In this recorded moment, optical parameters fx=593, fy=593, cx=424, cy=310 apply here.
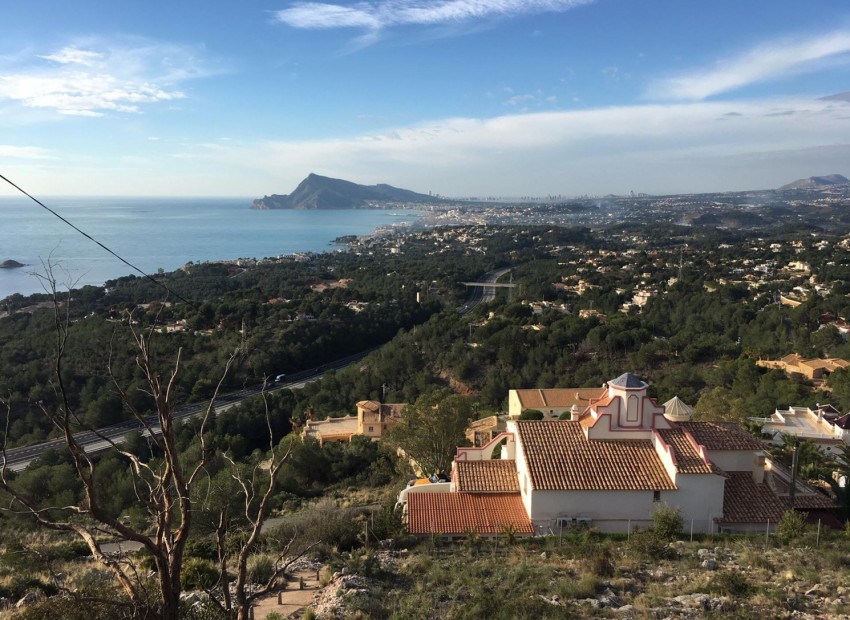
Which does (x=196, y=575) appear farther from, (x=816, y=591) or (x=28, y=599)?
(x=816, y=591)

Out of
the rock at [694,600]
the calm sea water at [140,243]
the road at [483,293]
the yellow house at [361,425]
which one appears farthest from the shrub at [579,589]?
the calm sea water at [140,243]

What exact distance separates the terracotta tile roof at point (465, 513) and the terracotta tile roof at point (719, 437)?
3357mm

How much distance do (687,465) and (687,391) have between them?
12.5m

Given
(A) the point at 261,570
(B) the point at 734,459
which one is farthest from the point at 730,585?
(A) the point at 261,570

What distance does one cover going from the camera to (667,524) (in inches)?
346

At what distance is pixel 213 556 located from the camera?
8.62 m

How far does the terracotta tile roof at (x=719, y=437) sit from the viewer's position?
1063 cm

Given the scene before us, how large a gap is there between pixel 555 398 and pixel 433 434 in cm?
748

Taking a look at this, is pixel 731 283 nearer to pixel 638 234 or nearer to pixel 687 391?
pixel 687 391

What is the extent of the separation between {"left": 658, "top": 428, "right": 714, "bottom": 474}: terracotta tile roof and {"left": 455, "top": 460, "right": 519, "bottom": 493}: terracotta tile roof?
107 inches

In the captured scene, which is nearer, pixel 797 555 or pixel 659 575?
pixel 659 575

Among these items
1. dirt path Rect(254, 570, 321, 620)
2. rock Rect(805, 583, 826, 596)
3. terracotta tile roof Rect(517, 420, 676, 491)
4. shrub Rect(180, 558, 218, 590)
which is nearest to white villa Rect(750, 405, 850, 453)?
terracotta tile roof Rect(517, 420, 676, 491)

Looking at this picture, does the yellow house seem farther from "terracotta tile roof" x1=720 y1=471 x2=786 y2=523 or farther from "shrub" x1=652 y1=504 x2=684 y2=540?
"shrub" x1=652 y1=504 x2=684 y2=540

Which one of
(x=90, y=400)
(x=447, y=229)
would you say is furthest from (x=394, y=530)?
(x=447, y=229)
